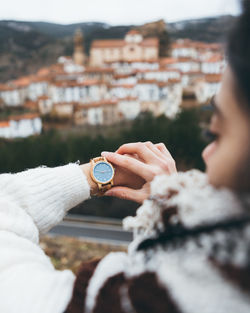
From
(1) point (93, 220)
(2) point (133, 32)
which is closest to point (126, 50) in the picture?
(2) point (133, 32)

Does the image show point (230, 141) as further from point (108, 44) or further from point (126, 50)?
point (108, 44)

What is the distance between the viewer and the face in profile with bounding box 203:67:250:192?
0.29m

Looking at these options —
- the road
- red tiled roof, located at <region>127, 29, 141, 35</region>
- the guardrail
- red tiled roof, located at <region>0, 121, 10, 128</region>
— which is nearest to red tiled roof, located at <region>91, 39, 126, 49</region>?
red tiled roof, located at <region>127, 29, 141, 35</region>

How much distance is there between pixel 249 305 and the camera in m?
0.27

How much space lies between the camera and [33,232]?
1.54 feet

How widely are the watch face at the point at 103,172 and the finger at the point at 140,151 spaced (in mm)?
44

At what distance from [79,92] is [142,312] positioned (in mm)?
17896

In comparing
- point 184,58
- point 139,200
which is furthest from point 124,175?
point 184,58

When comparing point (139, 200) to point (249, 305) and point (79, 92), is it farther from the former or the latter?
point (79, 92)

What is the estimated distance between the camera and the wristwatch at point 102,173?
65cm

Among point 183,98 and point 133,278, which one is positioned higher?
point 133,278

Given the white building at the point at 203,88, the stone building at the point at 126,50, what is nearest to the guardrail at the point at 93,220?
the white building at the point at 203,88

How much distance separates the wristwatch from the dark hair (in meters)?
0.40

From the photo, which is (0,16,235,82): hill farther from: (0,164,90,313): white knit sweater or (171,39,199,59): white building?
(0,164,90,313): white knit sweater
